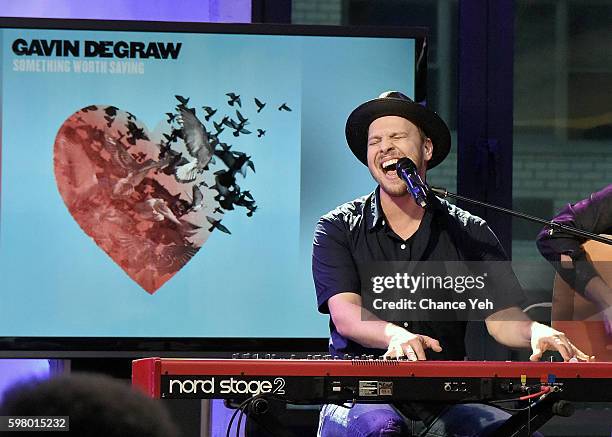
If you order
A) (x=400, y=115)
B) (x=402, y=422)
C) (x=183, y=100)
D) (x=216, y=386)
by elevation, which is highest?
(x=183, y=100)

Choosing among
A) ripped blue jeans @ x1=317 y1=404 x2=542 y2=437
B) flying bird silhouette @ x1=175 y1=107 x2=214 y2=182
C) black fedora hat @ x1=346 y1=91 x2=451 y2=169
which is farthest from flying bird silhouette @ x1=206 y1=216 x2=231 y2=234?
ripped blue jeans @ x1=317 y1=404 x2=542 y2=437

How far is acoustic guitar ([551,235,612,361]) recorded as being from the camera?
114 inches

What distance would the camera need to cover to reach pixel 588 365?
2.10m

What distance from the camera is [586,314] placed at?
3076 mm

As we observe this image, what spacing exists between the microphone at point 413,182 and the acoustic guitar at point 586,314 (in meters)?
0.86

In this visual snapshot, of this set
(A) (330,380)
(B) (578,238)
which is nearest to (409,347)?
(A) (330,380)

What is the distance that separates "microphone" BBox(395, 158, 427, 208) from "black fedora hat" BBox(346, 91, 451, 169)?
0.69 metres

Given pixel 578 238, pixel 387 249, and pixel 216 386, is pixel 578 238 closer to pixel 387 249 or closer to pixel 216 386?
pixel 387 249

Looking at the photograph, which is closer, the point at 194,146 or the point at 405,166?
the point at 405,166

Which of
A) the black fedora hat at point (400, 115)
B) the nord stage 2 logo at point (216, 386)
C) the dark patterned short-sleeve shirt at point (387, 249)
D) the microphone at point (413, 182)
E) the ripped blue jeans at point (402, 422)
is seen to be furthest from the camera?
the black fedora hat at point (400, 115)

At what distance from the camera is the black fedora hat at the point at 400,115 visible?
10.2 ft

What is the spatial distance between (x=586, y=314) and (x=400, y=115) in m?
0.80

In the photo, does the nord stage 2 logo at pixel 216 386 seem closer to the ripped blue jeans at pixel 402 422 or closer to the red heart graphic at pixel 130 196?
the ripped blue jeans at pixel 402 422

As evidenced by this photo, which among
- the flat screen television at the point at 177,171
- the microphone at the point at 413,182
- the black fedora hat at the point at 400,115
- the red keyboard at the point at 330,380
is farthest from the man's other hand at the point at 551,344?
the flat screen television at the point at 177,171
